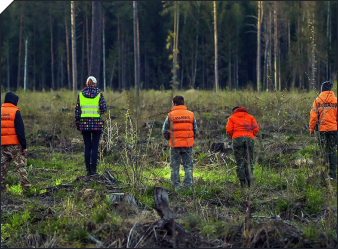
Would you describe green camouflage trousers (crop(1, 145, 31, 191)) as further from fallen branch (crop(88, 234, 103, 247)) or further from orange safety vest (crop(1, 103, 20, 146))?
fallen branch (crop(88, 234, 103, 247))

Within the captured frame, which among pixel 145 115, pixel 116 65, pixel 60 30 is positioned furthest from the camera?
pixel 60 30

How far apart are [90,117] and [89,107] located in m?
0.21

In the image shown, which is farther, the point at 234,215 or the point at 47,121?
the point at 47,121

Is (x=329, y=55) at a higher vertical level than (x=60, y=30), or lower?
lower

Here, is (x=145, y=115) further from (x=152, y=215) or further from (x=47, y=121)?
(x=152, y=215)

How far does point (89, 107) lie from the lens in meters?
7.79

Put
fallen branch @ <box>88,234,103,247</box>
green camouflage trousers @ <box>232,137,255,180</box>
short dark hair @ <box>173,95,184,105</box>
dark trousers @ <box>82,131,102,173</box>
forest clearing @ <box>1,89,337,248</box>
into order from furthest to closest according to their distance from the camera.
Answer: dark trousers @ <box>82,131,102,173</box> < short dark hair @ <box>173,95,184,105</box> < green camouflage trousers @ <box>232,137,255,180</box> < forest clearing @ <box>1,89,337,248</box> < fallen branch @ <box>88,234,103,247</box>

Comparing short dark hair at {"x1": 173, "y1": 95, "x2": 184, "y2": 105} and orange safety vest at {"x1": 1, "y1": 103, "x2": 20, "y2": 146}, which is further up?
short dark hair at {"x1": 173, "y1": 95, "x2": 184, "y2": 105}

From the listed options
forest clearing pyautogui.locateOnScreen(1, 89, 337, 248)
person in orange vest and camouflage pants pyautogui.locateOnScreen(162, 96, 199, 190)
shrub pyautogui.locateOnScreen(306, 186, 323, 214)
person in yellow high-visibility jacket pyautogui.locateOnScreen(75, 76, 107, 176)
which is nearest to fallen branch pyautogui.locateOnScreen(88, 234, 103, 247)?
forest clearing pyautogui.locateOnScreen(1, 89, 337, 248)

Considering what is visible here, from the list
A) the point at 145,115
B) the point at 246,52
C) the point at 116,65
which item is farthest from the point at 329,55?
the point at 145,115

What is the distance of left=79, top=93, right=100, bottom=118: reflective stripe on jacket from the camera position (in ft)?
25.5

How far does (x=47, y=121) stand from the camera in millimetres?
13734

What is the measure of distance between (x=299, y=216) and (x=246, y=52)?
167 ft

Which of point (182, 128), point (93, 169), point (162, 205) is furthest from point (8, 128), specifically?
point (162, 205)
